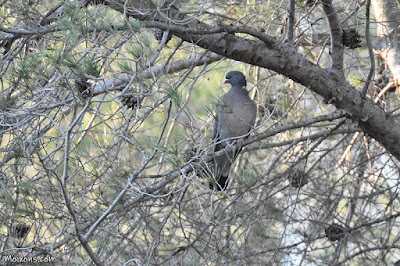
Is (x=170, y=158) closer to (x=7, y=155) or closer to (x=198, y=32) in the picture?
(x=198, y=32)

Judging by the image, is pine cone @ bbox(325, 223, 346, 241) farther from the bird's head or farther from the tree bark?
the bird's head

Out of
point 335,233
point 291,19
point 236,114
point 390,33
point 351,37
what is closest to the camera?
point 291,19

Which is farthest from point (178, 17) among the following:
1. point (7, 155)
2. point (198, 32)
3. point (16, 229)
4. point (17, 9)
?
point (16, 229)

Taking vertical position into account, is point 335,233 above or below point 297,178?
below

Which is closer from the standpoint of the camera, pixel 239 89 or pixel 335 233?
pixel 335 233

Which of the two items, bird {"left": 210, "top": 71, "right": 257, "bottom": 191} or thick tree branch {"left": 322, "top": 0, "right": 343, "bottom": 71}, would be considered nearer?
thick tree branch {"left": 322, "top": 0, "right": 343, "bottom": 71}

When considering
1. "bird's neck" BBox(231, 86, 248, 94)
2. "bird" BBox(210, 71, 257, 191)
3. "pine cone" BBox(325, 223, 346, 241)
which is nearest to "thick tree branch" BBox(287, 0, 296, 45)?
"bird" BBox(210, 71, 257, 191)

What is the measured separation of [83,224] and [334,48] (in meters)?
1.51

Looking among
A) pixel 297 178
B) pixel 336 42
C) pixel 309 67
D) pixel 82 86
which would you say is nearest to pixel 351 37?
pixel 336 42

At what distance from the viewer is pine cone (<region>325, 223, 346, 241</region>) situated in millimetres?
3189

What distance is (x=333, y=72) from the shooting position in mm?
2623

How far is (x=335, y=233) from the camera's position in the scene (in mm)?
3240

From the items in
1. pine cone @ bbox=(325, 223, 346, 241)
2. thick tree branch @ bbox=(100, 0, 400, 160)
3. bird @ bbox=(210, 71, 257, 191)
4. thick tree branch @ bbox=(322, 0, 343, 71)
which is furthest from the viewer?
bird @ bbox=(210, 71, 257, 191)

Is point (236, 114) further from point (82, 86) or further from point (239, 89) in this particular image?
point (82, 86)
